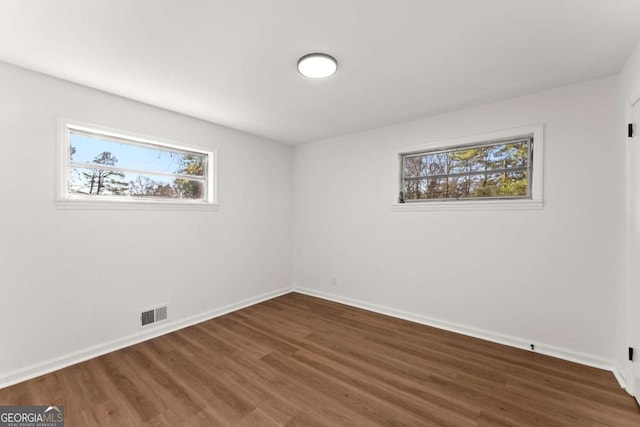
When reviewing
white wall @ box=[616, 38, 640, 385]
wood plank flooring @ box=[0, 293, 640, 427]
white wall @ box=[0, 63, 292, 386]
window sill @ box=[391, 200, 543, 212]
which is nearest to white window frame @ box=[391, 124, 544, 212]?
Result: window sill @ box=[391, 200, 543, 212]

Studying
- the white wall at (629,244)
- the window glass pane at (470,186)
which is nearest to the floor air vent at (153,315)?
the window glass pane at (470,186)

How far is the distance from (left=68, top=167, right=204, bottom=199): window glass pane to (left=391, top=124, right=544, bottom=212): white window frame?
265 cm

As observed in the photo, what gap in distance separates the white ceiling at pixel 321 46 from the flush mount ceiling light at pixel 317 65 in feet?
0.19

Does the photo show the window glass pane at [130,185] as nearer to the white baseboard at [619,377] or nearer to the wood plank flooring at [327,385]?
the wood plank flooring at [327,385]

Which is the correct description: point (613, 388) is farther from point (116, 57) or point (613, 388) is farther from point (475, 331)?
point (116, 57)

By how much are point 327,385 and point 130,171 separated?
2.95 m

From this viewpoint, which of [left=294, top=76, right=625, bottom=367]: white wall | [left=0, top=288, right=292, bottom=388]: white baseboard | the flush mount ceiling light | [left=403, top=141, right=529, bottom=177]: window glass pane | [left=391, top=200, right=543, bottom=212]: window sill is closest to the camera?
the flush mount ceiling light

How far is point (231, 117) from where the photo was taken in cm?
339

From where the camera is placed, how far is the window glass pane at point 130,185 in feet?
8.75

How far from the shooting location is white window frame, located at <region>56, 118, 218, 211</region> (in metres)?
2.44

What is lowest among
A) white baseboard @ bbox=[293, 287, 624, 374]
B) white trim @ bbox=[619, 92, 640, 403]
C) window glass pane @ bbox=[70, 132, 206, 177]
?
white baseboard @ bbox=[293, 287, 624, 374]

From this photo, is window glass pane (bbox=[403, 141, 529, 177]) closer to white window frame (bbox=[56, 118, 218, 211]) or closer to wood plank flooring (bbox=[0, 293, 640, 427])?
wood plank flooring (bbox=[0, 293, 640, 427])

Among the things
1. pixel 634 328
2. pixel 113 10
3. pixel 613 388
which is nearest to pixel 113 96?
pixel 113 10

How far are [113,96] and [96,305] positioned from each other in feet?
6.82
